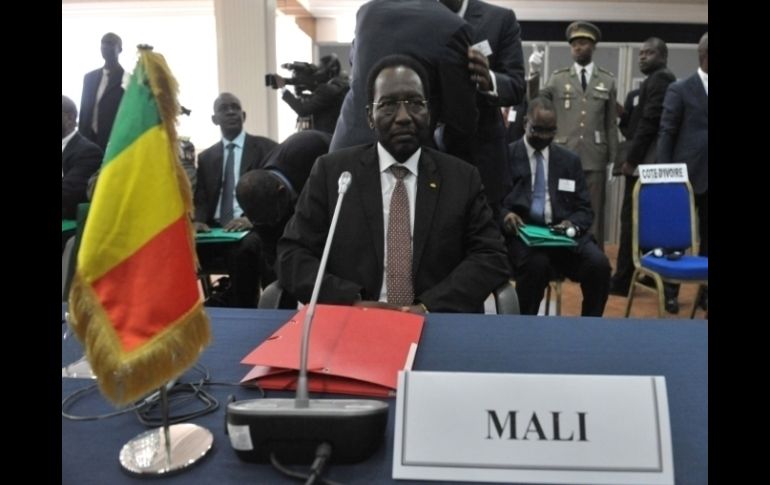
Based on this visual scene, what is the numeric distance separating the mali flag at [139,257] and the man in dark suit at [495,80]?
4.17ft

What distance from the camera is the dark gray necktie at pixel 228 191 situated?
304cm

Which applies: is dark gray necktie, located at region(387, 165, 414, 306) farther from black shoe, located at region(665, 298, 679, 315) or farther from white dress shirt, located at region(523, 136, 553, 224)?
black shoe, located at region(665, 298, 679, 315)

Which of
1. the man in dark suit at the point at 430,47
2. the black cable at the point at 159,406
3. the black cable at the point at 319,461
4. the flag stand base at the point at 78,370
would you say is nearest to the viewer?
the black cable at the point at 319,461

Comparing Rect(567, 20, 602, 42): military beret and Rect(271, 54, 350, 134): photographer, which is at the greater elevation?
Rect(567, 20, 602, 42): military beret

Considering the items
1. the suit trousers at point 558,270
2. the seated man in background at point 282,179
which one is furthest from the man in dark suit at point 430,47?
the suit trousers at point 558,270

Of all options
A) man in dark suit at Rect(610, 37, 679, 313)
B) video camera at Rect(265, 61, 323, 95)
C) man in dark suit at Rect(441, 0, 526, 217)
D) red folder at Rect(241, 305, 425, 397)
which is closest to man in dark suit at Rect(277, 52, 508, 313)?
man in dark suit at Rect(441, 0, 526, 217)

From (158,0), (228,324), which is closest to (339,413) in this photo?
(228,324)

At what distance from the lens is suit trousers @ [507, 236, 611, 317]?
2518mm

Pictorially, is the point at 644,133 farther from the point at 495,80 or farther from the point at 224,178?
the point at 224,178

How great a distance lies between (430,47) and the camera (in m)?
1.69

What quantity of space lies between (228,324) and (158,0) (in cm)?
720

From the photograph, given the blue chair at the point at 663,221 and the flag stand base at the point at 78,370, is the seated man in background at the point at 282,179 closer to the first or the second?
the flag stand base at the point at 78,370

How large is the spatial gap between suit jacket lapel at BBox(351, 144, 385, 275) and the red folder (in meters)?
0.48

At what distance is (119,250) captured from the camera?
67 centimetres
